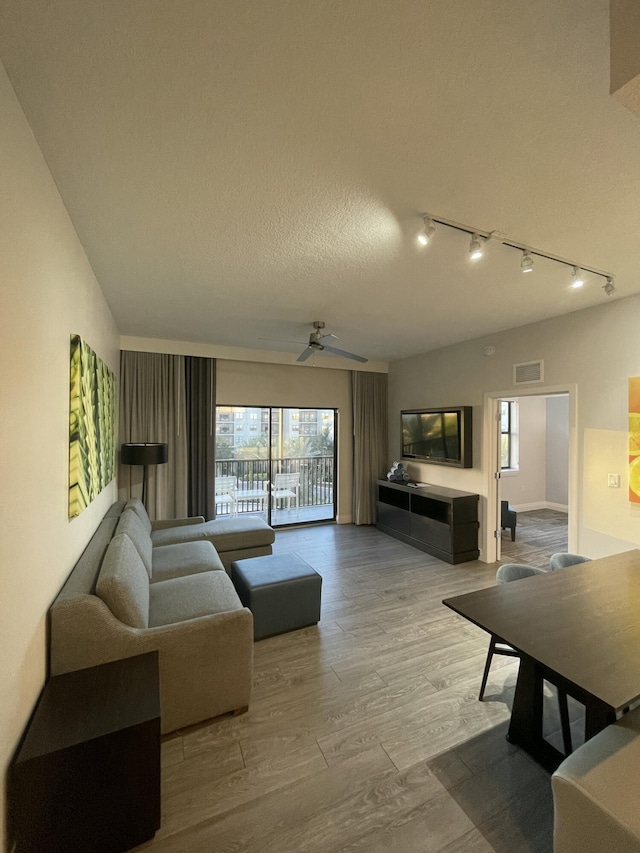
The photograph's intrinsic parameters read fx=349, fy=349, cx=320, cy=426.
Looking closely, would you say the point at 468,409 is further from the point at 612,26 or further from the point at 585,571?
the point at 612,26

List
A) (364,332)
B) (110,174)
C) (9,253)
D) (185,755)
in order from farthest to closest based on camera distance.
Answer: (364,332) < (185,755) < (110,174) < (9,253)

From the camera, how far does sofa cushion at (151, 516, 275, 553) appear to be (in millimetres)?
3619

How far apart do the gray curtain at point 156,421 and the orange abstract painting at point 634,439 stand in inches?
189

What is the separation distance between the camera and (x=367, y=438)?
19.9 ft

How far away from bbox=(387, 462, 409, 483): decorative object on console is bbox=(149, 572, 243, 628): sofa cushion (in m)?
3.43

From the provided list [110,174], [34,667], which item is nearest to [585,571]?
[34,667]

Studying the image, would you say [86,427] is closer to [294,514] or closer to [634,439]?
[634,439]

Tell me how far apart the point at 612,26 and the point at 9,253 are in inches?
69.5

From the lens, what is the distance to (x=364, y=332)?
4238mm

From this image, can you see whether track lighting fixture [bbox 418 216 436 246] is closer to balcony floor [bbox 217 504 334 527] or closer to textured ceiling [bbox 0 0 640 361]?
textured ceiling [bbox 0 0 640 361]

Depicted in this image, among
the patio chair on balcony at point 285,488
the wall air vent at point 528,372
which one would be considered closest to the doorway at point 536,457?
the wall air vent at point 528,372

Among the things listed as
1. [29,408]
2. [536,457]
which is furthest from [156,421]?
[536,457]

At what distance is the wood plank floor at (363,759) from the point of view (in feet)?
4.59

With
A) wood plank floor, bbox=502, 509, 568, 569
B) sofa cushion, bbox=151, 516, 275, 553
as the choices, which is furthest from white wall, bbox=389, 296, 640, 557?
sofa cushion, bbox=151, 516, 275, 553
